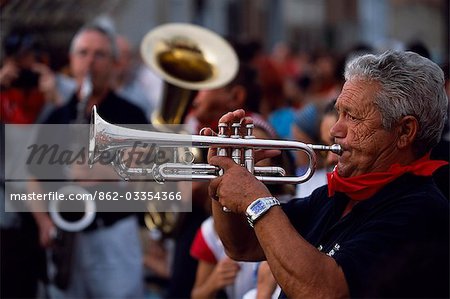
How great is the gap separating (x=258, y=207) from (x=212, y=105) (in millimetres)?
2671

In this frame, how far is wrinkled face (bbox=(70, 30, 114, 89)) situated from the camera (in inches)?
267

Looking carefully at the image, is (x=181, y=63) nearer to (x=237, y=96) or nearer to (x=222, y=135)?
(x=237, y=96)

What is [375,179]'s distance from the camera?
10.8 feet

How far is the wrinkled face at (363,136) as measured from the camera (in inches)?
129

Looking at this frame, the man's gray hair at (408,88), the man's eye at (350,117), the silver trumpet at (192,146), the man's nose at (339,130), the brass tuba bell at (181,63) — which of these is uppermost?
A: the man's gray hair at (408,88)

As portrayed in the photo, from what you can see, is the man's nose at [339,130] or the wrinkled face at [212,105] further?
the wrinkled face at [212,105]

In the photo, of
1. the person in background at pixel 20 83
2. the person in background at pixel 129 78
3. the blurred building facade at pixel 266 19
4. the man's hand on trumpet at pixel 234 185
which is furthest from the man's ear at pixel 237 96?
the person in background at pixel 129 78

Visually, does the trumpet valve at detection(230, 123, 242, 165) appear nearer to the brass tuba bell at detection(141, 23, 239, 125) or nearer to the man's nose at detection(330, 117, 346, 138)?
the man's nose at detection(330, 117, 346, 138)

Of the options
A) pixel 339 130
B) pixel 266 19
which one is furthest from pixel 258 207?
pixel 266 19

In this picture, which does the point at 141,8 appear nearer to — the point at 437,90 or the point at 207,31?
the point at 207,31

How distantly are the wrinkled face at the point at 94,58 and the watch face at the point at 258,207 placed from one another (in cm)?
368

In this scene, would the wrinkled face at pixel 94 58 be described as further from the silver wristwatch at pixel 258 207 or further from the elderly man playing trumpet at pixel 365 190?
the silver wristwatch at pixel 258 207

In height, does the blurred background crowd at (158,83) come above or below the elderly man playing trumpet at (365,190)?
below

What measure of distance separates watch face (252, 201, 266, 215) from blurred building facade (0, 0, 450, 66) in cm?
419
